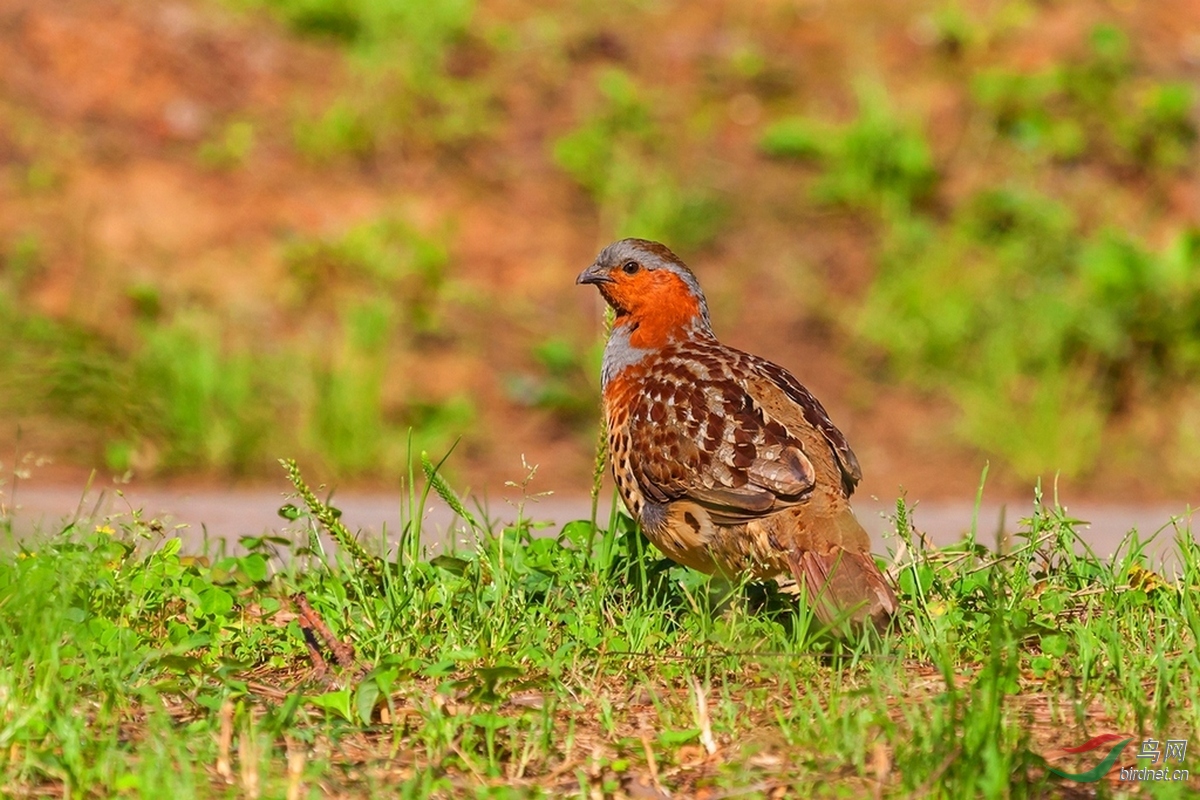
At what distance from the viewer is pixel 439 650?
15.3ft

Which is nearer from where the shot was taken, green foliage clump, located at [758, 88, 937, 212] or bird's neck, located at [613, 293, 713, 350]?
bird's neck, located at [613, 293, 713, 350]

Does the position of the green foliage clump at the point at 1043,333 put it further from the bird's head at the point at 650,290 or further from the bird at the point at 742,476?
the bird at the point at 742,476

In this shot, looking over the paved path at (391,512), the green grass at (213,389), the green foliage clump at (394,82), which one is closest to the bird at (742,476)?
the paved path at (391,512)

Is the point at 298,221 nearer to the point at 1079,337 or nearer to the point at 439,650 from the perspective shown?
the point at 1079,337

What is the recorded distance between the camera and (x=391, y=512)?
8.48m

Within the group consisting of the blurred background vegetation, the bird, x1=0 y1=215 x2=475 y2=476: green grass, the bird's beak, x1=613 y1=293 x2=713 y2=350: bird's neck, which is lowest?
the bird

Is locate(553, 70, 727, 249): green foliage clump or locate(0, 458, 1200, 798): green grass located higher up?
locate(553, 70, 727, 249): green foliage clump

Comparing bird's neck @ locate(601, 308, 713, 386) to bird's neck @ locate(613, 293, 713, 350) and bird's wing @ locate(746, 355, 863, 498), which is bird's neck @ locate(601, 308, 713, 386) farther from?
bird's wing @ locate(746, 355, 863, 498)

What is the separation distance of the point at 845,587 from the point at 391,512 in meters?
4.24

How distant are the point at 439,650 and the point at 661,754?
35.7 inches

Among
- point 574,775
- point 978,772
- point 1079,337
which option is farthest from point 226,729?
point 1079,337

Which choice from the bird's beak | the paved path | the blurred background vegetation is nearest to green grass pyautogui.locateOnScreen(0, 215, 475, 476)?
the blurred background vegetation

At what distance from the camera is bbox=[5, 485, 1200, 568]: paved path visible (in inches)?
307

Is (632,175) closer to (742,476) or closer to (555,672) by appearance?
(742,476)
